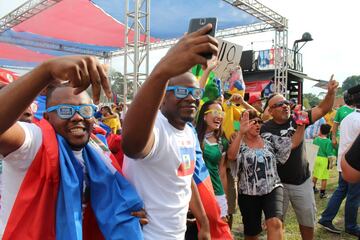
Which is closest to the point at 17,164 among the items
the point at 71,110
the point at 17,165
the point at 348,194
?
the point at 17,165

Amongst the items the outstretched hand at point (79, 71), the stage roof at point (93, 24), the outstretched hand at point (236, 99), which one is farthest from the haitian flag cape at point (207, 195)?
the stage roof at point (93, 24)

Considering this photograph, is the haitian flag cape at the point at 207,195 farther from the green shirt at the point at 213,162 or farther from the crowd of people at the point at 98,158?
the green shirt at the point at 213,162

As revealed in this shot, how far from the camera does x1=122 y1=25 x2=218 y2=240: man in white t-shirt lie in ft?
4.21

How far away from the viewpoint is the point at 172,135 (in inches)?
78.7

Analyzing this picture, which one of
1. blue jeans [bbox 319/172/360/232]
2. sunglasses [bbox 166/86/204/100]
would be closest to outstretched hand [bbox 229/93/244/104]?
blue jeans [bbox 319/172/360/232]

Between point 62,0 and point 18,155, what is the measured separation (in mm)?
11513

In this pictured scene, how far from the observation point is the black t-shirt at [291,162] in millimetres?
4035

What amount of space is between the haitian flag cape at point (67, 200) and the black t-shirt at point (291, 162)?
2.60 m

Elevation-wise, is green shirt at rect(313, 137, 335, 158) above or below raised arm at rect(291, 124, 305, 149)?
below

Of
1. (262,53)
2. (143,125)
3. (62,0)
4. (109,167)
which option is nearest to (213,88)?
(109,167)

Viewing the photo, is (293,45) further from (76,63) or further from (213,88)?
(76,63)

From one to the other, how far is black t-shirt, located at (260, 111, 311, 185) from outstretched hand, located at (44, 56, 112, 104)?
3.11 metres

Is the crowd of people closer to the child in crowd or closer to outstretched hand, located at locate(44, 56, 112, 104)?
outstretched hand, located at locate(44, 56, 112, 104)

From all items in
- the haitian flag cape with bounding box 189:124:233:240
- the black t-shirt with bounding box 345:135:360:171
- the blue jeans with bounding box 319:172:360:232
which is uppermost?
the black t-shirt with bounding box 345:135:360:171
